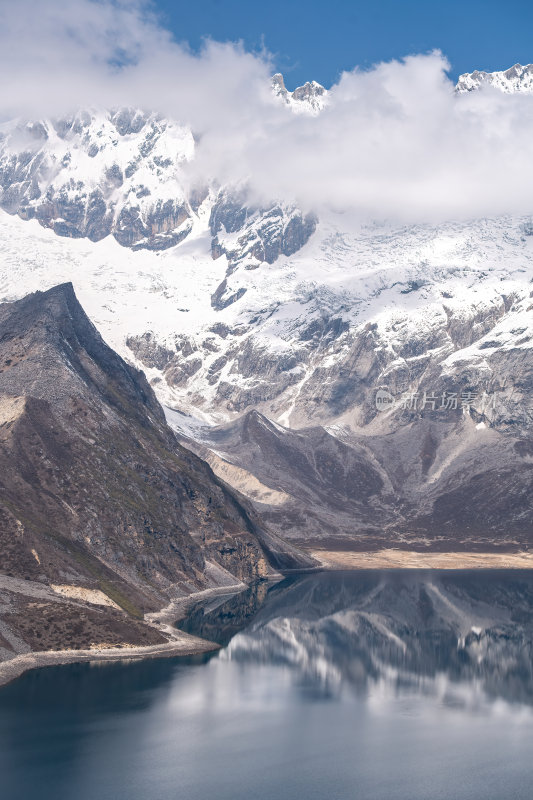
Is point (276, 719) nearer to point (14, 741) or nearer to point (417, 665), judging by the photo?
point (14, 741)

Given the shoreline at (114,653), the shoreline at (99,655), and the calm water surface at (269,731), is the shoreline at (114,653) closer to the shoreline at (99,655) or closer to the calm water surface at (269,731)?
the shoreline at (99,655)

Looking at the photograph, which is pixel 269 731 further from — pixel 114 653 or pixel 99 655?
pixel 114 653

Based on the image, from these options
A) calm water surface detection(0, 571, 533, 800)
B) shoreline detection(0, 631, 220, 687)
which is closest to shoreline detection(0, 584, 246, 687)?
shoreline detection(0, 631, 220, 687)

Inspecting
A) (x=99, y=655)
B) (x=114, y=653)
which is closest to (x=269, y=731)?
(x=99, y=655)

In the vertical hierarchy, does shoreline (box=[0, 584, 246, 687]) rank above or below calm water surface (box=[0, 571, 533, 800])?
above

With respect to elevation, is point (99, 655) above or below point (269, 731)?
above

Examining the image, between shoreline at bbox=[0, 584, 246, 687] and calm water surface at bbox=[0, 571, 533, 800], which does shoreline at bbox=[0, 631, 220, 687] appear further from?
calm water surface at bbox=[0, 571, 533, 800]

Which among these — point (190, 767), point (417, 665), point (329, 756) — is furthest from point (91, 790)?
point (417, 665)

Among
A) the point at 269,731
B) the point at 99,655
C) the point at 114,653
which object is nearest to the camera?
the point at 269,731
